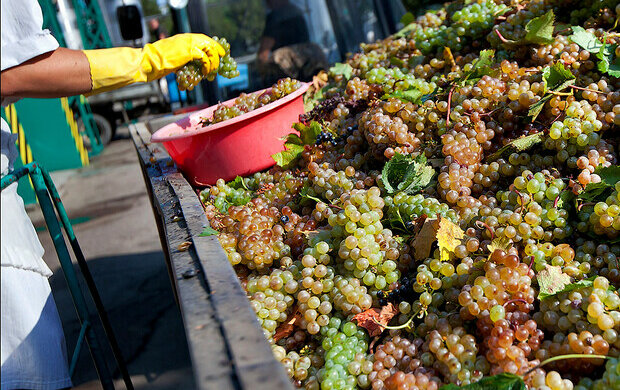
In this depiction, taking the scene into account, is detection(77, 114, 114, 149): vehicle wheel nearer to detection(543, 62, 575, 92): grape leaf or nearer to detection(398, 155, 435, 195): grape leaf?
detection(398, 155, 435, 195): grape leaf

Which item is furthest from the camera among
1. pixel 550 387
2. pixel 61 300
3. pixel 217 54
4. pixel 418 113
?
pixel 61 300

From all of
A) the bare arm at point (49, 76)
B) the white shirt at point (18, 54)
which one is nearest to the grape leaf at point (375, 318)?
the white shirt at point (18, 54)

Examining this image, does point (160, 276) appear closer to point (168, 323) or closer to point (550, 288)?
point (168, 323)

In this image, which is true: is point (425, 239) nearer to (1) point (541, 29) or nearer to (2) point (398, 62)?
(1) point (541, 29)

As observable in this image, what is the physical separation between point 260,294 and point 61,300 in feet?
11.0

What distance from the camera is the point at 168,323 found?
11.6 ft

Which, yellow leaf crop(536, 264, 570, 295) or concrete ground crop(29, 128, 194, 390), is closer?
yellow leaf crop(536, 264, 570, 295)

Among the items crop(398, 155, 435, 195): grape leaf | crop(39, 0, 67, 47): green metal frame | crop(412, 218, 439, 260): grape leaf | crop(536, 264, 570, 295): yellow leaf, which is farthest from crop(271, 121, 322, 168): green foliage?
crop(39, 0, 67, 47): green metal frame

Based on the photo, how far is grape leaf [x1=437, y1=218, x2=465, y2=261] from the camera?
125cm

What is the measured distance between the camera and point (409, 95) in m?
1.83

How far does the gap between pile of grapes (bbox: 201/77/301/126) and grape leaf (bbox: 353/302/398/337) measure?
1.21m

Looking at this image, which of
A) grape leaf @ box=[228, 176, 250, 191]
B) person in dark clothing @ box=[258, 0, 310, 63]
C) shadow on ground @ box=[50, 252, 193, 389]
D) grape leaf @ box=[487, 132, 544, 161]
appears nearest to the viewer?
grape leaf @ box=[487, 132, 544, 161]

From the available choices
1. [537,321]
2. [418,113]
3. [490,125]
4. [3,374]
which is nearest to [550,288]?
[537,321]

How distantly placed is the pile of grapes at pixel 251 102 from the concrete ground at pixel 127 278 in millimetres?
1639
